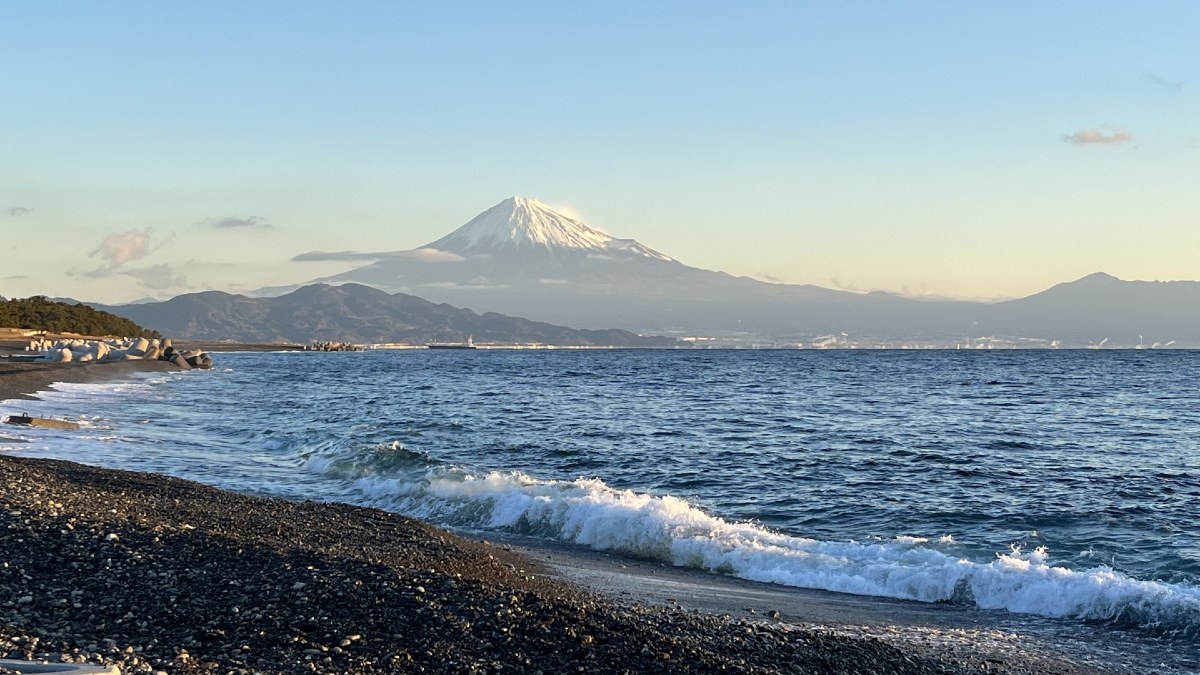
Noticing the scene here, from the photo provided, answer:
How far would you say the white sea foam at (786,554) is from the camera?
510 inches

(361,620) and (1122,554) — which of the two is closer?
(361,620)

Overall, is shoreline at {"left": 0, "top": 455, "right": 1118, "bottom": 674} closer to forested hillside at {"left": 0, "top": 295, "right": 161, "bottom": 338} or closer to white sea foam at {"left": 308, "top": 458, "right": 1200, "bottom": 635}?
white sea foam at {"left": 308, "top": 458, "right": 1200, "bottom": 635}

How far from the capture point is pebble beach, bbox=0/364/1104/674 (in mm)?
8242

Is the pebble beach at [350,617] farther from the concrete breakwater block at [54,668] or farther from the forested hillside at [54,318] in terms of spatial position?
the forested hillside at [54,318]

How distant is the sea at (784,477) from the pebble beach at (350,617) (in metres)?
2.38

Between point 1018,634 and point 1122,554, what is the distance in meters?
5.10

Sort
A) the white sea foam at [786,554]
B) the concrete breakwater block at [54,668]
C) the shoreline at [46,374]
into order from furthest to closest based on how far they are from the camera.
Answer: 1. the shoreline at [46,374]
2. the white sea foam at [786,554]
3. the concrete breakwater block at [54,668]

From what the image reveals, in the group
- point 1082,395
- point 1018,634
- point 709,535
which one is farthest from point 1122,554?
point 1082,395

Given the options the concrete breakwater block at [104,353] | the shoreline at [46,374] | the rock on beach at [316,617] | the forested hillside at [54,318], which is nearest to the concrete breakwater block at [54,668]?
the rock on beach at [316,617]

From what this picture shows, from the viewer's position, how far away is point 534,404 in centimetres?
4984

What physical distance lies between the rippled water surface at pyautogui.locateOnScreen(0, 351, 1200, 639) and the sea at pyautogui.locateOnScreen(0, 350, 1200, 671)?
2.4 inches

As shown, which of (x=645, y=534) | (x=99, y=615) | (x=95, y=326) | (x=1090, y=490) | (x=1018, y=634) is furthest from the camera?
(x=95, y=326)

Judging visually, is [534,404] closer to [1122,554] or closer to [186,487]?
[186,487]

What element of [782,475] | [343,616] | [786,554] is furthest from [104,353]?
[343,616]
